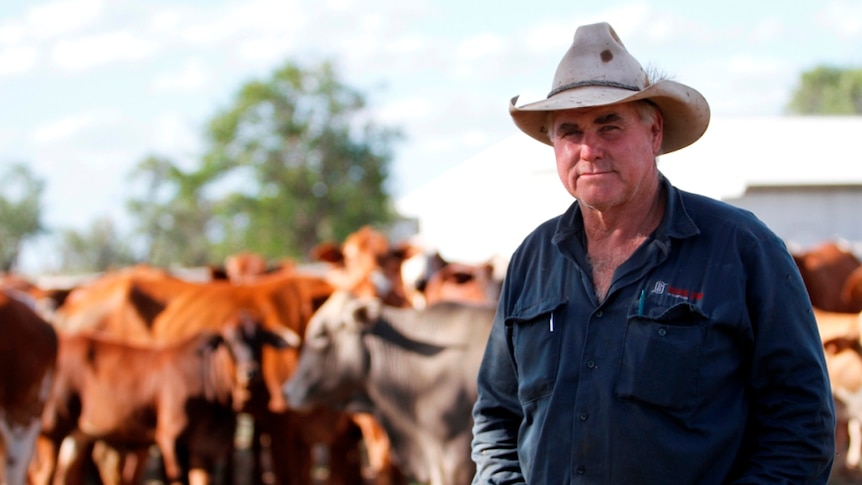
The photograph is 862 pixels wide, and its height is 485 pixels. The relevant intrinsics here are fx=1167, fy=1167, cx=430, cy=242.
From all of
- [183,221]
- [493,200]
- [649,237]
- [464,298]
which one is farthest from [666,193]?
[183,221]

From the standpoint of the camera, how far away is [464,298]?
10477mm

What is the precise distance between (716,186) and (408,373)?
1317 cm

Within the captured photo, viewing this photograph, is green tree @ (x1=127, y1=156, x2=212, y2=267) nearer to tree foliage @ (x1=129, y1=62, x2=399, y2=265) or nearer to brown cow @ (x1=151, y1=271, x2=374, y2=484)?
tree foliage @ (x1=129, y1=62, x2=399, y2=265)

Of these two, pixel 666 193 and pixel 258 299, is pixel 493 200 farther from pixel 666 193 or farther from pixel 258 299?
pixel 666 193

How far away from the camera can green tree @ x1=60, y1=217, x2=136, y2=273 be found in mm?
47844

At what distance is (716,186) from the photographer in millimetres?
19328

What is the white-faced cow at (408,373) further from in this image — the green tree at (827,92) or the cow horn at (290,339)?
the green tree at (827,92)

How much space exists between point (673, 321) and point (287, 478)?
7.10 metres

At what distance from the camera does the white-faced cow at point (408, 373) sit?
6.98m

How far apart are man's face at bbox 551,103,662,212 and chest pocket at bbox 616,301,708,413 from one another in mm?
339

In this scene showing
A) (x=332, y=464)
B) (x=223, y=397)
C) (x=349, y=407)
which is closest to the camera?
(x=349, y=407)

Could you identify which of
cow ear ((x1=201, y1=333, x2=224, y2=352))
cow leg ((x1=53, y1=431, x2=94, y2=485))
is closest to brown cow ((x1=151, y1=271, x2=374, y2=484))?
cow ear ((x1=201, y1=333, x2=224, y2=352))

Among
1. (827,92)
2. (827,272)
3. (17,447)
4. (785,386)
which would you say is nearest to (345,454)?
(17,447)

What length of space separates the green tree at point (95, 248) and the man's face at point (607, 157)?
1793 inches
